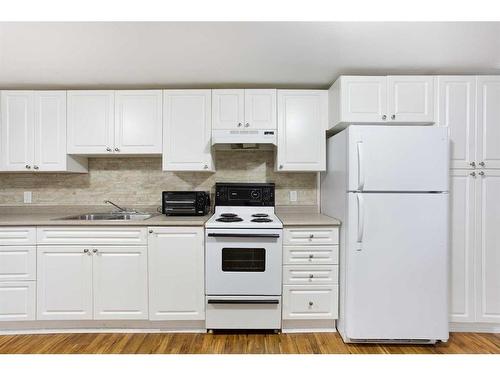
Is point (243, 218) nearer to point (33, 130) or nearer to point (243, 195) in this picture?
point (243, 195)

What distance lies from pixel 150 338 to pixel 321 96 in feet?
8.47

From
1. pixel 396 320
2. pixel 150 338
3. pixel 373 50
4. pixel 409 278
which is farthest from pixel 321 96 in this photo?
pixel 150 338

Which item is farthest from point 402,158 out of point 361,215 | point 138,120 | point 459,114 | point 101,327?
point 101,327

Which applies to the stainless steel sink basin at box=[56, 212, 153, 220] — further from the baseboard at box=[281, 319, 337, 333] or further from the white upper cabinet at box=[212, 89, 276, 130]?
the baseboard at box=[281, 319, 337, 333]

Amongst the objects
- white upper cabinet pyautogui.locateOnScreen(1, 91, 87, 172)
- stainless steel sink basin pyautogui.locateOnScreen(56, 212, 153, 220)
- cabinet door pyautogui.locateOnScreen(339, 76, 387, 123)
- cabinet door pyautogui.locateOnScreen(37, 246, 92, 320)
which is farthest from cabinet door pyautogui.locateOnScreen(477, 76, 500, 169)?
white upper cabinet pyautogui.locateOnScreen(1, 91, 87, 172)

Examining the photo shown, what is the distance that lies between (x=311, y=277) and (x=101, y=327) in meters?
1.81

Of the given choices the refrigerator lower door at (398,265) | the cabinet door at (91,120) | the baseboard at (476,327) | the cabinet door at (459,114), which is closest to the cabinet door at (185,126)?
the cabinet door at (91,120)

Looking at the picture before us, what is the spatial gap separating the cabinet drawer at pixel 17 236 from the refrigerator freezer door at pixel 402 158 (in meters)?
2.64

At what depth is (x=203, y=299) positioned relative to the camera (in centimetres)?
241

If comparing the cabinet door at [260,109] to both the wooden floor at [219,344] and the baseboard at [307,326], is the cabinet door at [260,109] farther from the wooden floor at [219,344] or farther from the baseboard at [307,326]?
the wooden floor at [219,344]

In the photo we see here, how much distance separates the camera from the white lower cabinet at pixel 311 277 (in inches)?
94.3

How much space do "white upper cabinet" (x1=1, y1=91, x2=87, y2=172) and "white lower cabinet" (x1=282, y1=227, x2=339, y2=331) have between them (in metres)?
2.27

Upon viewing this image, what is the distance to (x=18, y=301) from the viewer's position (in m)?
2.39

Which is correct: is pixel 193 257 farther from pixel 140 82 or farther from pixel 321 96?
pixel 321 96
